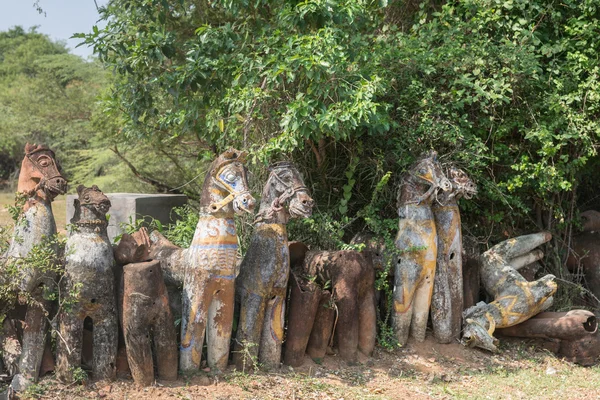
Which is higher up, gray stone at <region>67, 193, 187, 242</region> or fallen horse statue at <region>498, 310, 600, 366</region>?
gray stone at <region>67, 193, 187, 242</region>

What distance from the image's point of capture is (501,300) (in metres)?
5.65

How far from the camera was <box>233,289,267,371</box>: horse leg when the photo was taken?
4.62m

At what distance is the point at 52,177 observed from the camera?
4.26 m

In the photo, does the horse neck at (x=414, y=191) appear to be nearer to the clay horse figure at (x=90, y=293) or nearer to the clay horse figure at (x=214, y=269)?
the clay horse figure at (x=214, y=269)

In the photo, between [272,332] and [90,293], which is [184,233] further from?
[90,293]

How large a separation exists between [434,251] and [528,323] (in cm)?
119

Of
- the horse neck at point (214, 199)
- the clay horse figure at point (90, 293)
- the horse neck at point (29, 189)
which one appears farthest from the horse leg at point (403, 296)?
the horse neck at point (29, 189)

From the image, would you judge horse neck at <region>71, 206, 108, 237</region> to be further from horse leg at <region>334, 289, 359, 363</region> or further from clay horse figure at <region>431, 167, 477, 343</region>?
clay horse figure at <region>431, 167, 477, 343</region>

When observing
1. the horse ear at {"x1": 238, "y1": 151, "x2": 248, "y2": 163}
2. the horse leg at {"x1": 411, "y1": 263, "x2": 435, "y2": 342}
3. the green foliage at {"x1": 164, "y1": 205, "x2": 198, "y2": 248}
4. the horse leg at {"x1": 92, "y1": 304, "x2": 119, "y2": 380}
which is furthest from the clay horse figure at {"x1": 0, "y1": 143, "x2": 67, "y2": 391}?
the horse leg at {"x1": 411, "y1": 263, "x2": 435, "y2": 342}

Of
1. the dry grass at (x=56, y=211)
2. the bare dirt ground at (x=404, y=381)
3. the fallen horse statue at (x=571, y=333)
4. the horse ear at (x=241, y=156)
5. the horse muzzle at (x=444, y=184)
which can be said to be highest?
the horse ear at (x=241, y=156)

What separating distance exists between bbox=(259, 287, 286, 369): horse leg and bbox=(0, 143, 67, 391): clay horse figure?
153cm

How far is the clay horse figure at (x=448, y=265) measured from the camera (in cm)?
555

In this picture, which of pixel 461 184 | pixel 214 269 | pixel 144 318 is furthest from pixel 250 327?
pixel 461 184

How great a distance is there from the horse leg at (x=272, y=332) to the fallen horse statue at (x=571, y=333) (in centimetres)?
241
